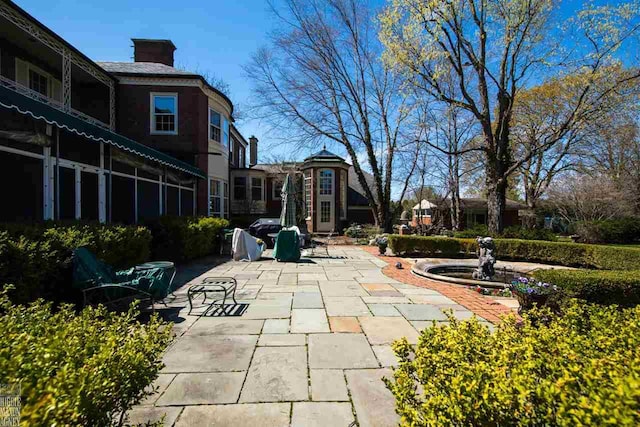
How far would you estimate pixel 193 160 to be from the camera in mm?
15031

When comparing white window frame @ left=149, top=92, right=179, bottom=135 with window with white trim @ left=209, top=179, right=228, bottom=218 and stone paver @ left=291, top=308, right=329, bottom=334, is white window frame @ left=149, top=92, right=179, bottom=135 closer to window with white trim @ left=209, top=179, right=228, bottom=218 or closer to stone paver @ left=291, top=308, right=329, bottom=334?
window with white trim @ left=209, top=179, right=228, bottom=218

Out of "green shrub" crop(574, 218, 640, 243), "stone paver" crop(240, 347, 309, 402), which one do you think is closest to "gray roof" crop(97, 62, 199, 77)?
"stone paver" crop(240, 347, 309, 402)

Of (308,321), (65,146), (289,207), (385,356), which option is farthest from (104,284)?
(289,207)

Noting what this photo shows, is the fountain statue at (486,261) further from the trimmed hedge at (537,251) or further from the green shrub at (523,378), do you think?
the green shrub at (523,378)

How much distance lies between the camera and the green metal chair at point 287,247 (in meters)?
10.5

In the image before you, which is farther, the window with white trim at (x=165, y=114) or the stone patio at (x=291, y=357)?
the window with white trim at (x=165, y=114)

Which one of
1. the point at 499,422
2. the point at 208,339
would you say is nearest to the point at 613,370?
the point at 499,422

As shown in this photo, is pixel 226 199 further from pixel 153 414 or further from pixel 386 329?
pixel 153 414

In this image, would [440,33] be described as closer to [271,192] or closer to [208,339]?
[208,339]

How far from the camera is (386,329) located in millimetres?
4398

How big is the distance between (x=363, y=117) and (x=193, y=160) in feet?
33.5

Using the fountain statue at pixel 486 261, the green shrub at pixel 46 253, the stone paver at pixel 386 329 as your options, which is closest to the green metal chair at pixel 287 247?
the green shrub at pixel 46 253

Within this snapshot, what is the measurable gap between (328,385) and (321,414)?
427 mm

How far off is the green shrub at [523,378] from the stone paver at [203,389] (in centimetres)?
165
